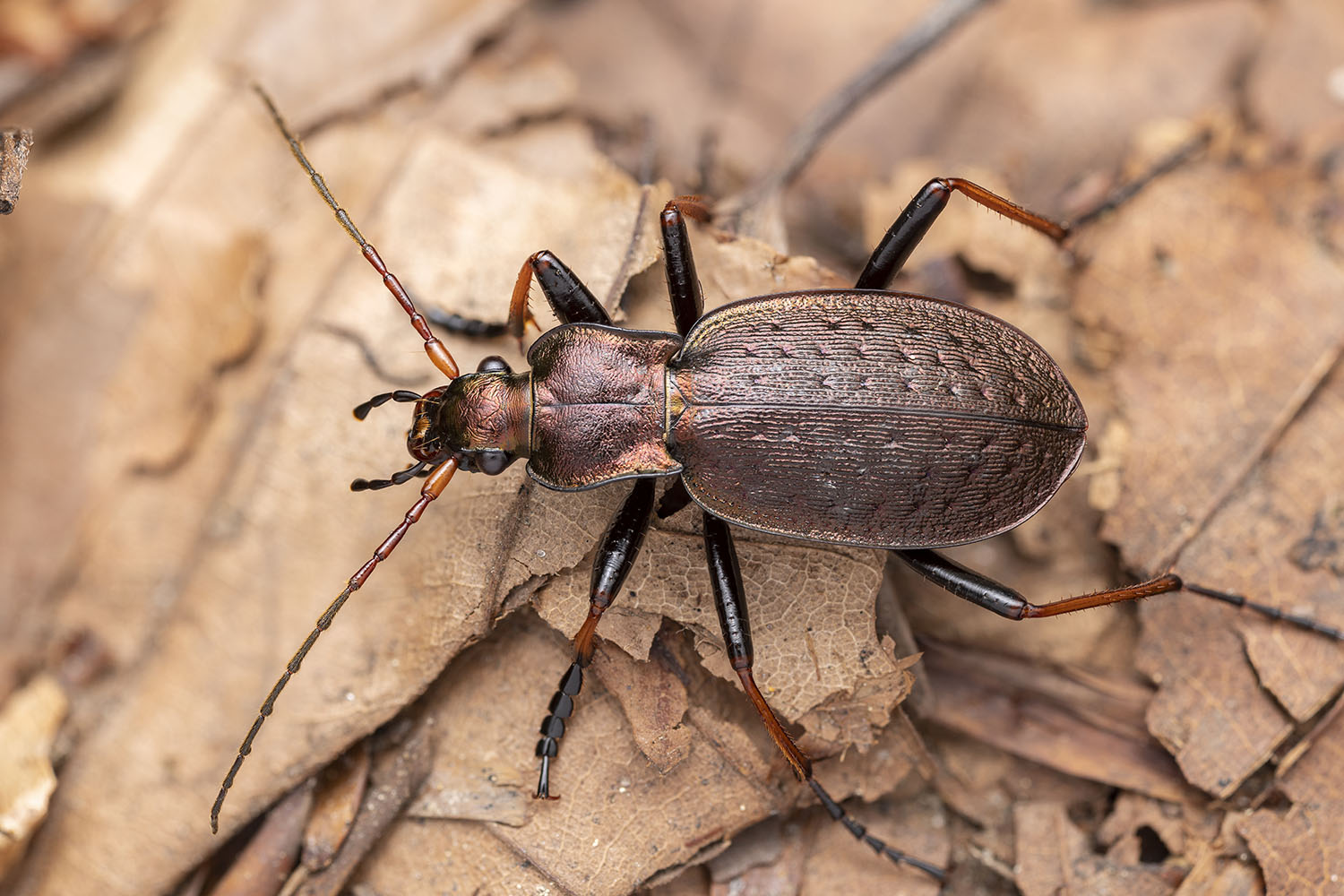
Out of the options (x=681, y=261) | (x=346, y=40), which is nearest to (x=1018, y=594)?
(x=681, y=261)

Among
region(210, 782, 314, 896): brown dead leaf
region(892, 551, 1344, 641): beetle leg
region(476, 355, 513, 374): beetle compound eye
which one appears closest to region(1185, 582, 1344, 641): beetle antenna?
region(892, 551, 1344, 641): beetle leg

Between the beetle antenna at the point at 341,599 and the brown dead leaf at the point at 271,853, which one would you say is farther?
the brown dead leaf at the point at 271,853

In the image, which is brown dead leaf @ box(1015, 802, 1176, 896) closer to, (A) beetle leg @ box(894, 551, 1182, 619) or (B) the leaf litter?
(B) the leaf litter

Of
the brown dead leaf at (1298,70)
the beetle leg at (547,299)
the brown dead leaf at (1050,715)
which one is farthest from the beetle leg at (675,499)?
the brown dead leaf at (1298,70)

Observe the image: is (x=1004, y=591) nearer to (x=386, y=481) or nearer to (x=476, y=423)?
(x=476, y=423)

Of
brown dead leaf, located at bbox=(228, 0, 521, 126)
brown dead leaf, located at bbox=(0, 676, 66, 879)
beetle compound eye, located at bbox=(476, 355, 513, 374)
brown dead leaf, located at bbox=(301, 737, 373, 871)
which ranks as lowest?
brown dead leaf, located at bbox=(0, 676, 66, 879)

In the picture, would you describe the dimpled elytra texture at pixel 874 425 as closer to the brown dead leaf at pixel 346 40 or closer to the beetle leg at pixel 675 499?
the beetle leg at pixel 675 499

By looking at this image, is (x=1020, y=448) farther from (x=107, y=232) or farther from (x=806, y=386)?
(x=107, y=232)

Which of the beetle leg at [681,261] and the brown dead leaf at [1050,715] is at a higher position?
the beetle leg at [681,261]
